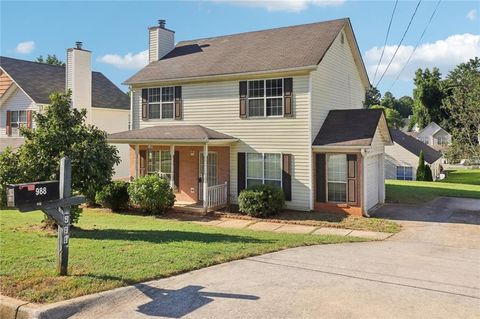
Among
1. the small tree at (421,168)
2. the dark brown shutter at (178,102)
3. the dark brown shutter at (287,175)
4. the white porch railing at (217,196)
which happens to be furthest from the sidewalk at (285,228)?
the small tree at (421,168)

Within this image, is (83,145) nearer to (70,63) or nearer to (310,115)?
(310,115)

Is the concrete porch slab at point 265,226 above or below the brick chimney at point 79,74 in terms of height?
below

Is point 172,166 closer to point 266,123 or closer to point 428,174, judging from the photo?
point 266,123

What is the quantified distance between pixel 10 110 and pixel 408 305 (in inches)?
1046

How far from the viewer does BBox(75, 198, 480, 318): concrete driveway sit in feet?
18.8

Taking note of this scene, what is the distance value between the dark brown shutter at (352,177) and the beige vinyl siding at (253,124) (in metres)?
1.56

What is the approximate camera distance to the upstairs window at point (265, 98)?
54.4 ft

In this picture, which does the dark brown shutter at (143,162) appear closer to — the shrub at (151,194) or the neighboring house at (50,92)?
the shrub at (151,194)

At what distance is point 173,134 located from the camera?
678 inches

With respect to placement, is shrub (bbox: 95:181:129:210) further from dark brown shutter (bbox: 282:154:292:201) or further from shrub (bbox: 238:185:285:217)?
dark brown shutter (bbox: 282:154:292:201)

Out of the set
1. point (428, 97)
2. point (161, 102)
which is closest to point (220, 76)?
point (161, 102)

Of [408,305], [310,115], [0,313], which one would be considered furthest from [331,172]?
[0,313]

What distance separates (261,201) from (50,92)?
1758cm

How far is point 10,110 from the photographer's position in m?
25.8
